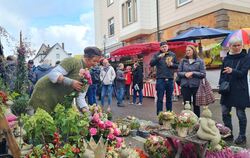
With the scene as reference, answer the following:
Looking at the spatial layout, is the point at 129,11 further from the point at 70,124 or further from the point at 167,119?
the point at 70,124

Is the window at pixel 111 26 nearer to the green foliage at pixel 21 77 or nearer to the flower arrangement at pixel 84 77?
the green foliage at pixel 21 77

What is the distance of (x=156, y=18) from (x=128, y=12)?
135 inches

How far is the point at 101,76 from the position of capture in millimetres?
10695

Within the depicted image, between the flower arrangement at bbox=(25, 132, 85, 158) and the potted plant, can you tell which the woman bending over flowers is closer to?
the flower arrangement at bbox=(25, 132, 85, 158)

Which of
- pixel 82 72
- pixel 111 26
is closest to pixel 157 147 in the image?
pixel 82 72

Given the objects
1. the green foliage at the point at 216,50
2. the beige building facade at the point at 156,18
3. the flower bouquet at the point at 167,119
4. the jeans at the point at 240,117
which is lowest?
the jeans at the point at 240,117

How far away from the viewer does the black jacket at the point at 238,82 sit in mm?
5285

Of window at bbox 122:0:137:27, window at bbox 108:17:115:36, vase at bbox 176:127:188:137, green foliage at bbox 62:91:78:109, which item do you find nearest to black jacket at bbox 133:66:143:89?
vase at bbox 176:127:188:137

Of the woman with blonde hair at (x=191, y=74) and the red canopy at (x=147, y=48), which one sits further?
the red canopy at (x=147, y=48)

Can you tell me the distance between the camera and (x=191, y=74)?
622cm

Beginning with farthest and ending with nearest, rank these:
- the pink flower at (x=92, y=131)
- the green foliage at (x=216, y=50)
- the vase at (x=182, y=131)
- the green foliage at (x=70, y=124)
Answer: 1. the green foliage at (x=216, y=50)
2. the vase at (x=182, y=131)
3. the pink flower at (x=92, y=131)
4. the green foliage at (x=70, y=124)

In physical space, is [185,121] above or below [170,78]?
below

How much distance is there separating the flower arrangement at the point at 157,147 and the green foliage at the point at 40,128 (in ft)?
5.30

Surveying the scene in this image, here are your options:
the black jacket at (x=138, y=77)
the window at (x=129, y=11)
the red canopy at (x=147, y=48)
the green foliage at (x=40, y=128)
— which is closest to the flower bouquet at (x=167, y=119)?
the green foliage at (x=40, y=128)
